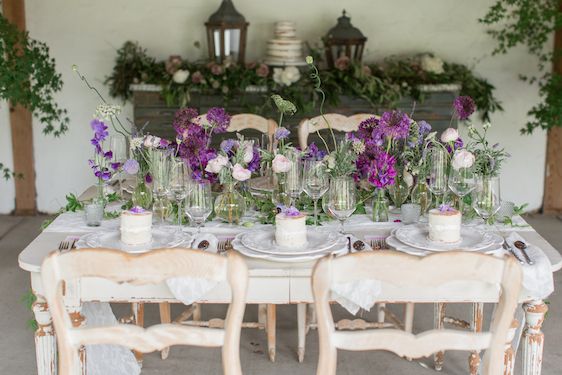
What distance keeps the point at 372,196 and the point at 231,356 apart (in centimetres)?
114

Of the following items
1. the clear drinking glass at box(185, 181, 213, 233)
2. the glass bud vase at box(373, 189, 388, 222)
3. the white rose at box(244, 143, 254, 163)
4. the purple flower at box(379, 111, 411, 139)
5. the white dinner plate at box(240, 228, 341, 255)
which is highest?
the purple flower at box(379, 111, 411, 139)

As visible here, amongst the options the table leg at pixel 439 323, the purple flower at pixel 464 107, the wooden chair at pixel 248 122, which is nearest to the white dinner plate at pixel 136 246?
the purple flower at pixel 464 107

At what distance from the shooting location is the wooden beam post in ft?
16.8

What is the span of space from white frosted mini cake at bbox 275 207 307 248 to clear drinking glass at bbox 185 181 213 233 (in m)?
0.33

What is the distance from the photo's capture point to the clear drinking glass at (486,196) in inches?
95.8

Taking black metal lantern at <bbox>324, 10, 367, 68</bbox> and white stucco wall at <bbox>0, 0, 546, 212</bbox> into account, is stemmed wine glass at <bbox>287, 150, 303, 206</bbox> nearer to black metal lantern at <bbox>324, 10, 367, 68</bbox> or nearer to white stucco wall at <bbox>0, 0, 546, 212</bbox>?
black metal lantern at <bbox>324, 10, 367, 68</bbox>

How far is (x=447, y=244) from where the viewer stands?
222cm

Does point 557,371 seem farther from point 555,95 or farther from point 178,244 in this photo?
point 555,95

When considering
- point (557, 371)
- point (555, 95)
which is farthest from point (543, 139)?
point (557, 371)

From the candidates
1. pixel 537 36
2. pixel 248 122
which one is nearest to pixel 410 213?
pixel 248 122

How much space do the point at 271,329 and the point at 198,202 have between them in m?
0.75

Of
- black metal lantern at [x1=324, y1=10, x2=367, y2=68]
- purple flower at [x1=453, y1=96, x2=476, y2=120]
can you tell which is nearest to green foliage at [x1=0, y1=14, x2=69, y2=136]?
black metal lantern at [x1=324, y1=10, x2=367, y2=68]

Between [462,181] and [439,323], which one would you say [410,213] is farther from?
[439,323]

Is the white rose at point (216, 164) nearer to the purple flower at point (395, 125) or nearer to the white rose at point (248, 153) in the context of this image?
the white rose at point (248, 153)
